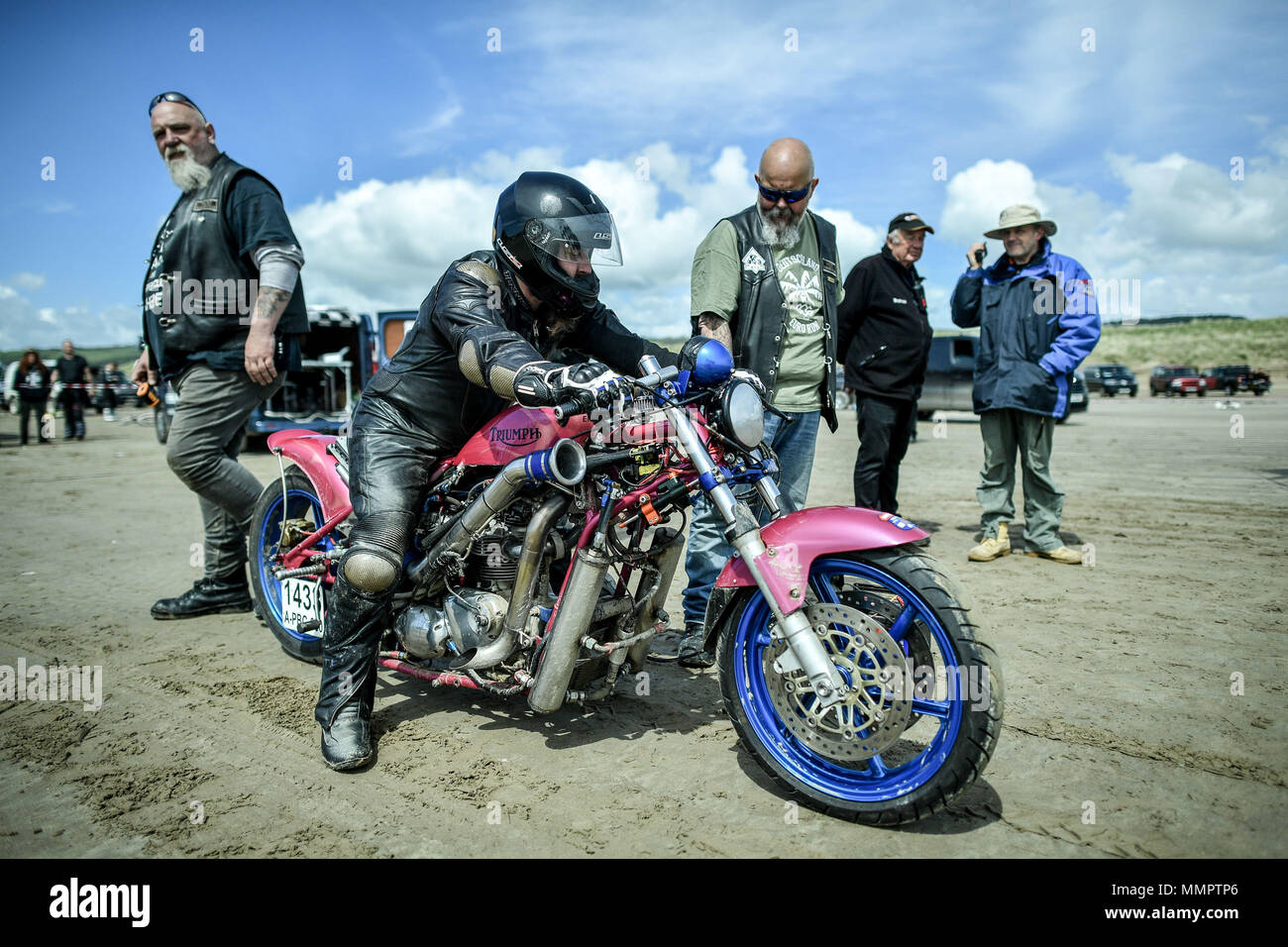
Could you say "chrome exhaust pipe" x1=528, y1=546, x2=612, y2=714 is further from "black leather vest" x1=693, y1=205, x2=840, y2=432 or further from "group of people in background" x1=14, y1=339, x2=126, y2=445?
"group of people in background" x1=14, y1=339, x2=126, y2=445

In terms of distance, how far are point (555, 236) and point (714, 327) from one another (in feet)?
4.19

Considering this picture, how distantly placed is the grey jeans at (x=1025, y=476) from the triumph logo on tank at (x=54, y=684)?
528cm

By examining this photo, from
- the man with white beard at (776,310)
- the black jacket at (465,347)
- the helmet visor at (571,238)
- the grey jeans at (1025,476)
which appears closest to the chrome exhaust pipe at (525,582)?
the black jacket at (465,347)

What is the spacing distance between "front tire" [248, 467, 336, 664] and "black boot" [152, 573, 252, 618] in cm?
53

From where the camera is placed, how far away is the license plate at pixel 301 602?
4031mm

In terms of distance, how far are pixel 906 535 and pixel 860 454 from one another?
9.81ft

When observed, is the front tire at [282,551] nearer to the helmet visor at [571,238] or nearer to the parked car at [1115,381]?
the helmet visor at [571,238]

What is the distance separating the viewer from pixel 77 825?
8.30 feet

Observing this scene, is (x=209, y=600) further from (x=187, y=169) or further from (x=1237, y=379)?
(x=1237, y=379)

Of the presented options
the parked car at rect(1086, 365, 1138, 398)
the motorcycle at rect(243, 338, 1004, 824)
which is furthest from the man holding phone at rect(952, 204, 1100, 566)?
the parked car at rect(1086, 365, 1138, 398)

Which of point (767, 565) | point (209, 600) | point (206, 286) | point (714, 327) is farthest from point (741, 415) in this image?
point (209, 600)

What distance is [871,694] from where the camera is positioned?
2.52 metres

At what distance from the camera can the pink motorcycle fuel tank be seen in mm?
2910
